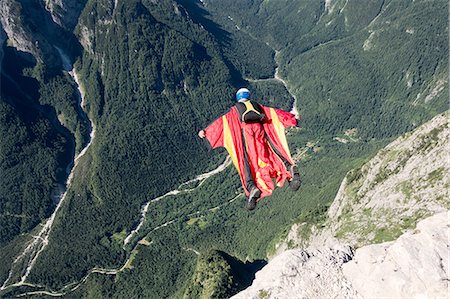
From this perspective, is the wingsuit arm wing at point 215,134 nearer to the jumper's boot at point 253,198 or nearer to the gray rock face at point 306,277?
the jumper's boot at point 253,198

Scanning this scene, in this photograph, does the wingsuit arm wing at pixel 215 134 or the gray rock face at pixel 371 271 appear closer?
the gray rock face at pixel 371 271

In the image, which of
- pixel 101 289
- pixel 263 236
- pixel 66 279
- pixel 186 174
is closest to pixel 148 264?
pixel 101 289

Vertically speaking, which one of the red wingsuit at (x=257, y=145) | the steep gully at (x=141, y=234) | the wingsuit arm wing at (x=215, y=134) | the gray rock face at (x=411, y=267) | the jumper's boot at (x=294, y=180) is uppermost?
the wingsuit arm wing at (x=215, y=134)

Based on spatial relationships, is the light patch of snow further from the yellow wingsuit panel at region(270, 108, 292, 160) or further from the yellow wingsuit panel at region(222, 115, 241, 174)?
the yellow wingsuit panel at region(270, 108, 292, 160)

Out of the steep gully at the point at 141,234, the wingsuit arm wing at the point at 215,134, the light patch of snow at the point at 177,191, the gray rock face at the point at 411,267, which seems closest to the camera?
the gray rock face at the point at 411,267

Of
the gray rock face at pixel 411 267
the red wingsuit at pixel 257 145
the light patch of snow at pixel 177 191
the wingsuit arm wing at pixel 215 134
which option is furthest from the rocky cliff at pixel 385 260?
the light patch of snow at pixel 177 191

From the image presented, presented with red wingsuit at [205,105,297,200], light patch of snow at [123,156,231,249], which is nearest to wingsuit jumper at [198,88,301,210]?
red wingsuit at [205,105,297,200]

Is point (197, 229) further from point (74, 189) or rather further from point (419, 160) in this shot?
point (419, 160)
